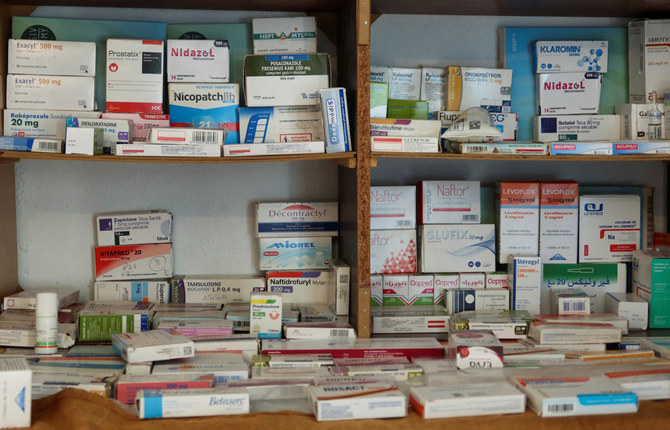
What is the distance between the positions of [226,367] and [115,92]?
1167 millimetres

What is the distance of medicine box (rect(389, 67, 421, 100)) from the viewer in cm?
294

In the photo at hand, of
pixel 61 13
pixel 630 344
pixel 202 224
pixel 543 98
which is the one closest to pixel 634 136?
pixel 543 98

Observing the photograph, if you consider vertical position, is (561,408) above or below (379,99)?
below

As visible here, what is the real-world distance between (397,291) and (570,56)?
1.15 meters

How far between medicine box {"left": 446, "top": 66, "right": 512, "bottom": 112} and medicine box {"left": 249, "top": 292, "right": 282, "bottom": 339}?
3.39ft

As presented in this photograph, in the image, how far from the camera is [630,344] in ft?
8.31

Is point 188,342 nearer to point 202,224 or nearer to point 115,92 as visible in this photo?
point 202,224

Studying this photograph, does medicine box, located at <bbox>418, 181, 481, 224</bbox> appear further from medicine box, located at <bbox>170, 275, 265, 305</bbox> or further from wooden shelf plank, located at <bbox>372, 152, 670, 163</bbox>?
medicine box, located at <bbox>170, 275, 265, 305</bbox>

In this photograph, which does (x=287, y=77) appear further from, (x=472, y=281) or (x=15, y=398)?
(x=15, y=398)

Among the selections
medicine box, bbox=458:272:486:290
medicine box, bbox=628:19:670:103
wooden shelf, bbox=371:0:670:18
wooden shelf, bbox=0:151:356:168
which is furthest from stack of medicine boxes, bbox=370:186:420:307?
medicine box, bbox=628:19:670:103

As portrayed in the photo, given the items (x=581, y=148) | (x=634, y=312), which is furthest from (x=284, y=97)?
(x=634, y=312)

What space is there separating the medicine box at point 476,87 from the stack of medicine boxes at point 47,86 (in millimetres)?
1343

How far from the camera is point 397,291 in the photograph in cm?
291

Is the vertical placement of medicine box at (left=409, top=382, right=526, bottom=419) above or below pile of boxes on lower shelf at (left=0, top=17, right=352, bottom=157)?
below
